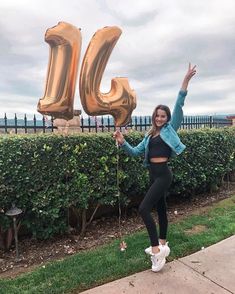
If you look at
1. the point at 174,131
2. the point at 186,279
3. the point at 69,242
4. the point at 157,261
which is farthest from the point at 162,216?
the point at 69,242

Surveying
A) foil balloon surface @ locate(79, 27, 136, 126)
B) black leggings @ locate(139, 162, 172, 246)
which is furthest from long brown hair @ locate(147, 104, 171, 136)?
foil balloon surface @ locate(79, 27, 136, 126)

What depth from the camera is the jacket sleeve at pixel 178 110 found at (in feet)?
11.9

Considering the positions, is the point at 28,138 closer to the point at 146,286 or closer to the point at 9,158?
the point at 9,158

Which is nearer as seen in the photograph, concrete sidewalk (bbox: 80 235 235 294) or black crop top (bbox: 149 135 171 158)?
concrete sidewalk (bbox: 80 235 235 294)

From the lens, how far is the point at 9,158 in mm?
4191

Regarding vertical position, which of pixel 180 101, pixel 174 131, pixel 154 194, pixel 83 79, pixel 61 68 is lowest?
pixel 154 194

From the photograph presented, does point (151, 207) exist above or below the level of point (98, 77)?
below

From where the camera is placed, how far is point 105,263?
3.84 meters

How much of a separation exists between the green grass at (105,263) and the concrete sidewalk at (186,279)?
0.15 m

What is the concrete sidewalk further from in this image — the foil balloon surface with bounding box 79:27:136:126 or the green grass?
the foil balloon surface with bounding box 79:27:136:126

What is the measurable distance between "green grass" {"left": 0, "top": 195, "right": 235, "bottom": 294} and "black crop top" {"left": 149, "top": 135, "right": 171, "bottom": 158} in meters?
1.19

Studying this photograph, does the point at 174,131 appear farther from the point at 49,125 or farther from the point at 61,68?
the point at 49,125

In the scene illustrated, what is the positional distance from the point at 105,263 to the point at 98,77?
2570 millimetres

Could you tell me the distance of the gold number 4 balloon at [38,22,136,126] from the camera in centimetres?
470
